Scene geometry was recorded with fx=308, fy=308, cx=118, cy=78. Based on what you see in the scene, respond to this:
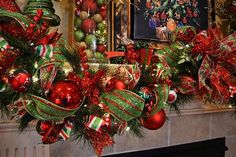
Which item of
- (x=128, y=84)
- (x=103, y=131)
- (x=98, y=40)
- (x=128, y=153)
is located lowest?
(x=128, y=153)

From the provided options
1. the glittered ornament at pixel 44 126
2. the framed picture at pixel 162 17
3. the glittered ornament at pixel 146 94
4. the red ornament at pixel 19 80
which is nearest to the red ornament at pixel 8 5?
the red ornament at pixel 19 80

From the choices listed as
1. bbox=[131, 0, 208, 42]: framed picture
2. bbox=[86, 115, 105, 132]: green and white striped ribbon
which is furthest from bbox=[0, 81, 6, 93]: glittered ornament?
bbox=[131, 0, 208, 42]: framed picture

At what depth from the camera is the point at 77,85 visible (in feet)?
2.39

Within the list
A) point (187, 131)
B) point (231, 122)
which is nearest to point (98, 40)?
point (187, 131)

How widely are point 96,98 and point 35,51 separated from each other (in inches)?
7.4

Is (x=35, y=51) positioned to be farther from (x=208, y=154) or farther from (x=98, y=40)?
(x=208, y=154)

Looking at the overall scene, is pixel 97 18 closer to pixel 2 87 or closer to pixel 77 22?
pixel 77 22

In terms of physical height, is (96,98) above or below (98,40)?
below

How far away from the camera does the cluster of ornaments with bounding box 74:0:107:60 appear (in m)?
1.13

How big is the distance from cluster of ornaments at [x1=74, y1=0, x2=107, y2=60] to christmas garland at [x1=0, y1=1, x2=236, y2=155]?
185 mm

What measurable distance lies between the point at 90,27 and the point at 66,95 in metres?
0.49

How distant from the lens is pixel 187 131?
1562 millimetres

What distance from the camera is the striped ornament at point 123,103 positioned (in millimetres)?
777

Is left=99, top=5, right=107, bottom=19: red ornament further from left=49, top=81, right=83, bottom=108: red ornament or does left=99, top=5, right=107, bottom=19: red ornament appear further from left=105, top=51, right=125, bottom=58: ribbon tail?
left=49, top=81, right=83, bottom=108: red ornament
